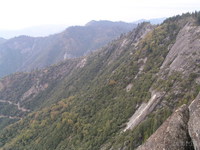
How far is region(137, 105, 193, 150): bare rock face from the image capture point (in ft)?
62.0

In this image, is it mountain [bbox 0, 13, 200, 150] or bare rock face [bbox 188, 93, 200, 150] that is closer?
bare rock face [bbox 188, 93, 200, 150]

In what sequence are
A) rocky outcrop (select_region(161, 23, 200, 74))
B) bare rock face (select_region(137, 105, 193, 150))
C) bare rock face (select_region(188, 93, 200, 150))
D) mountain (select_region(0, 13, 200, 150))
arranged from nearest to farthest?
bare rock face (select_region(188, 93, 200, 150))
bare rock face (select_region(137, 105, 193, 150))
mountain (select_region(0, 13, 200, 150))
rocky outcrop (select_region(161, 23, 200, 74))

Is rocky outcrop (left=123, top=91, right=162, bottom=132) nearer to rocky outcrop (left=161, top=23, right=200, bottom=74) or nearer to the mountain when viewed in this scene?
the mountain

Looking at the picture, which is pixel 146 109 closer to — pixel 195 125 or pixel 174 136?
pixel 174 136

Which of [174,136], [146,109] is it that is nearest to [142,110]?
[146,109]

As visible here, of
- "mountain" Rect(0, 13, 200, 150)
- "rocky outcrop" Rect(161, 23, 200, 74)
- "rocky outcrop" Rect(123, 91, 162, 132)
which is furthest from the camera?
"rocky outcrop" Rect(161, 23, 200, 74)

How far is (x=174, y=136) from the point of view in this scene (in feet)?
63.5

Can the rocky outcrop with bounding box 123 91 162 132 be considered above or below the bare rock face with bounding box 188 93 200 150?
below

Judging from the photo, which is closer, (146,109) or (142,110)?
(146,109)

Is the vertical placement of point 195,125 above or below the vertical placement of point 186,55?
above

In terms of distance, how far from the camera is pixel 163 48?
10906 centimetres

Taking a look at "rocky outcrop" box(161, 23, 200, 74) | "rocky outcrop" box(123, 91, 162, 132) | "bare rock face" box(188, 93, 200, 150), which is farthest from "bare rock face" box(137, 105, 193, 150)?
"rocky outcrop" box(161, 23, 200, 74)

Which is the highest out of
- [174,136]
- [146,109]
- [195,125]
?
[195,125]

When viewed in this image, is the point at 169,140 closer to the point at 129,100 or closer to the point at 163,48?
the point at 129,100
